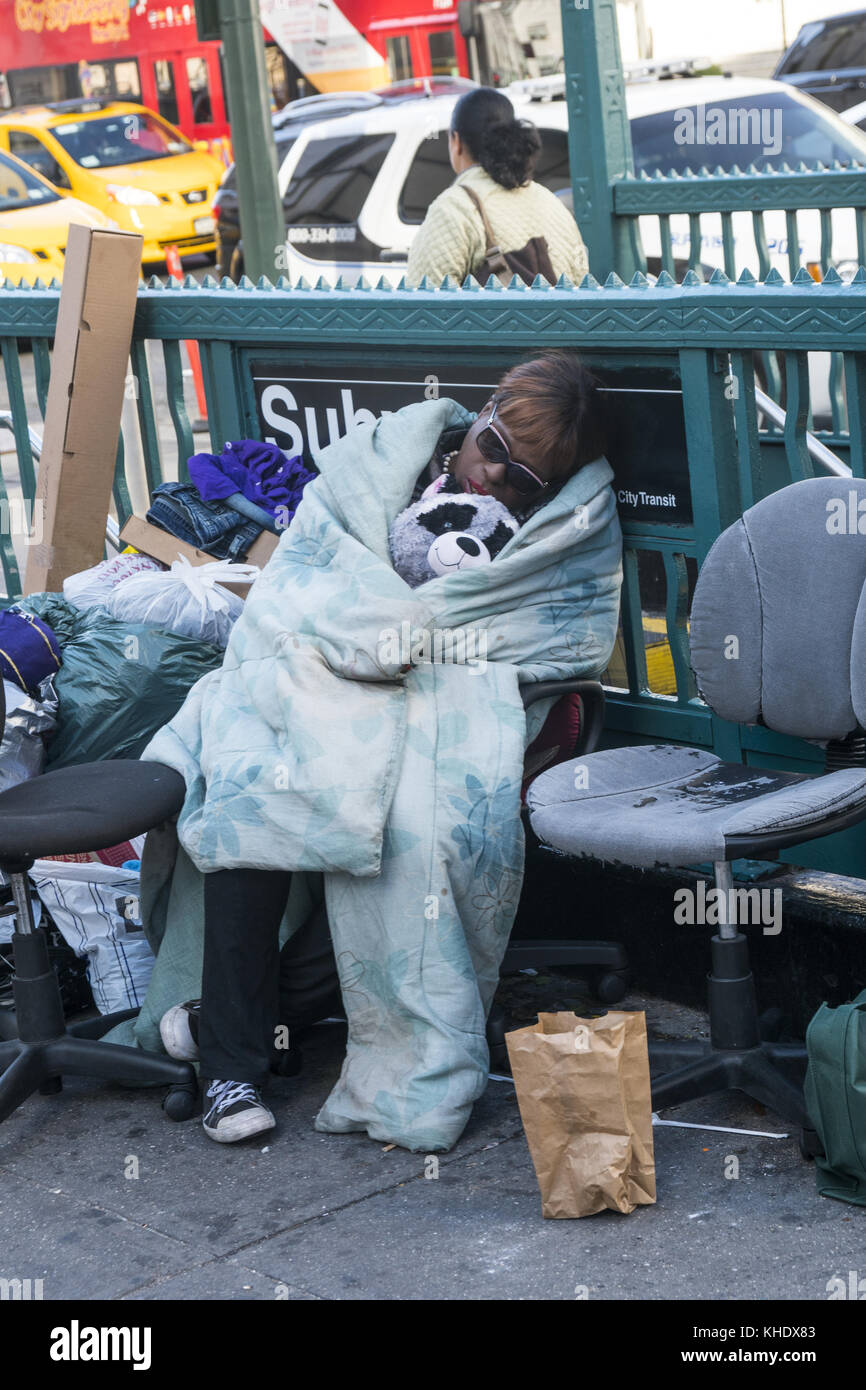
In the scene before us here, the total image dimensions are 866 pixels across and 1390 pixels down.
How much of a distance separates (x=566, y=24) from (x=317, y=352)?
2830 mm

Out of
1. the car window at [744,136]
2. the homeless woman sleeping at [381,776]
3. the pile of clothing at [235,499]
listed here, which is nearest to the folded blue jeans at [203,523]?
the pile of clothing at [235,499]

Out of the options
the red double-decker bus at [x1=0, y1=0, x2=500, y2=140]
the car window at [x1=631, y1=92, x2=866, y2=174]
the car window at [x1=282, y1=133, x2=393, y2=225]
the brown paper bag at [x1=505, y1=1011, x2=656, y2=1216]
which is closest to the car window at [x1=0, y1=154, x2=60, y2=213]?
the red double-decker bus at [x1=0, y1=0, x2=500, y2=140]

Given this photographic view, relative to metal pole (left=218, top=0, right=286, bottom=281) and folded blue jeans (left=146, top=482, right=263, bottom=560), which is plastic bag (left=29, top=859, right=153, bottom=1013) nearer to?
folded blue jeans (left=146, top=482, right=263, bottom=560)

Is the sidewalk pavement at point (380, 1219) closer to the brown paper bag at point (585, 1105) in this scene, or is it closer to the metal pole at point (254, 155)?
the brown paper bag at point (585, 1105)

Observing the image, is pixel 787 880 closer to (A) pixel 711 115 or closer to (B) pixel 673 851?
(B) pixel 673 851

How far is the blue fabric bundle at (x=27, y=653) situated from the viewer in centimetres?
412

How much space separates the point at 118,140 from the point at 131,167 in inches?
34.0

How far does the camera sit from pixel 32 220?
15492mm

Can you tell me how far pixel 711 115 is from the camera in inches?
352

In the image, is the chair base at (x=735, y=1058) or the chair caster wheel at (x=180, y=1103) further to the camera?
the chair caster wheel at (x=180, y=1103)

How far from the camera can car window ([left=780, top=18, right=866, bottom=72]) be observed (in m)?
14.4

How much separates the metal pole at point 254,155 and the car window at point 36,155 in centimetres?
1066

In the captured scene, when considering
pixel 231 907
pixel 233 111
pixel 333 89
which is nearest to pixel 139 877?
pixel 231 907

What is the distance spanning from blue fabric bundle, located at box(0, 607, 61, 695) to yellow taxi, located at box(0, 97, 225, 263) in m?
13.6
